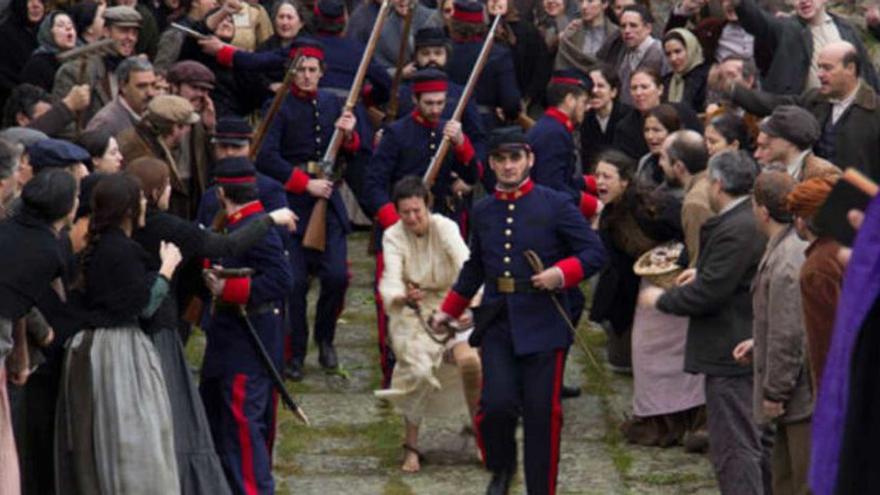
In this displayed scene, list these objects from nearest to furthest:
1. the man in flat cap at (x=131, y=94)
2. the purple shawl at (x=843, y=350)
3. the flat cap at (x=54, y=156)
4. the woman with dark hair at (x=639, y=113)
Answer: the purple shawl at (x=843, y=350)
the flat cap at (x=54, y=156)
the man in flat cap at (x=131, y=94)
the woman with dark hair at (x=639, y=113)

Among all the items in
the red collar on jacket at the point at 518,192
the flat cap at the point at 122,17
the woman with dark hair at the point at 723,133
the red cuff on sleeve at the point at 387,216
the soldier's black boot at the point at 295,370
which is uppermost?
the flat cap at the point at 122,17

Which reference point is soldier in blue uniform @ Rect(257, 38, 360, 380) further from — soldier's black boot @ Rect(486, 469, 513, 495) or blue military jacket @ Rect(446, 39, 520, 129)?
soldier's black boot @ Rect(486, 469, 513, 495)

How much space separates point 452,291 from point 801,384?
7.06 feet

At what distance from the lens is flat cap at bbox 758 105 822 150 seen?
11.8m

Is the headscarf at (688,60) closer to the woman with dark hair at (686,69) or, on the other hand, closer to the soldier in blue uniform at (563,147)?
the woman with dark hair at (686,69)

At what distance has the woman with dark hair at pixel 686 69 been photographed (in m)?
15.3

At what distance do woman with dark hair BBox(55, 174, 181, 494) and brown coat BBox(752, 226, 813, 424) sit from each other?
102 inches

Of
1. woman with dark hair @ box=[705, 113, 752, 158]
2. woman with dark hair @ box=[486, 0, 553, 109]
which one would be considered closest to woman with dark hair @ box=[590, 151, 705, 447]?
woman with dark hair @ box=[705, 113, 752, 158]

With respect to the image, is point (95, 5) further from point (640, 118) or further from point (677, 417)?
point (677, 417)

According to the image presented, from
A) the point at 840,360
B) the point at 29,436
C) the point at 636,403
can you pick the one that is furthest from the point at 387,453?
the point at 840,360

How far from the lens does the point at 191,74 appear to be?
14141 millimetres

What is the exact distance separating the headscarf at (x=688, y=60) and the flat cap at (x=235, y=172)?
4476 mm

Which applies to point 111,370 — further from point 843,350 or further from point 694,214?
point 843,350

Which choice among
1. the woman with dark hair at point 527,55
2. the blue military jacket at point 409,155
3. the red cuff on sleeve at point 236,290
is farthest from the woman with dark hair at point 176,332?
the woman with dark hair at point 527,55
